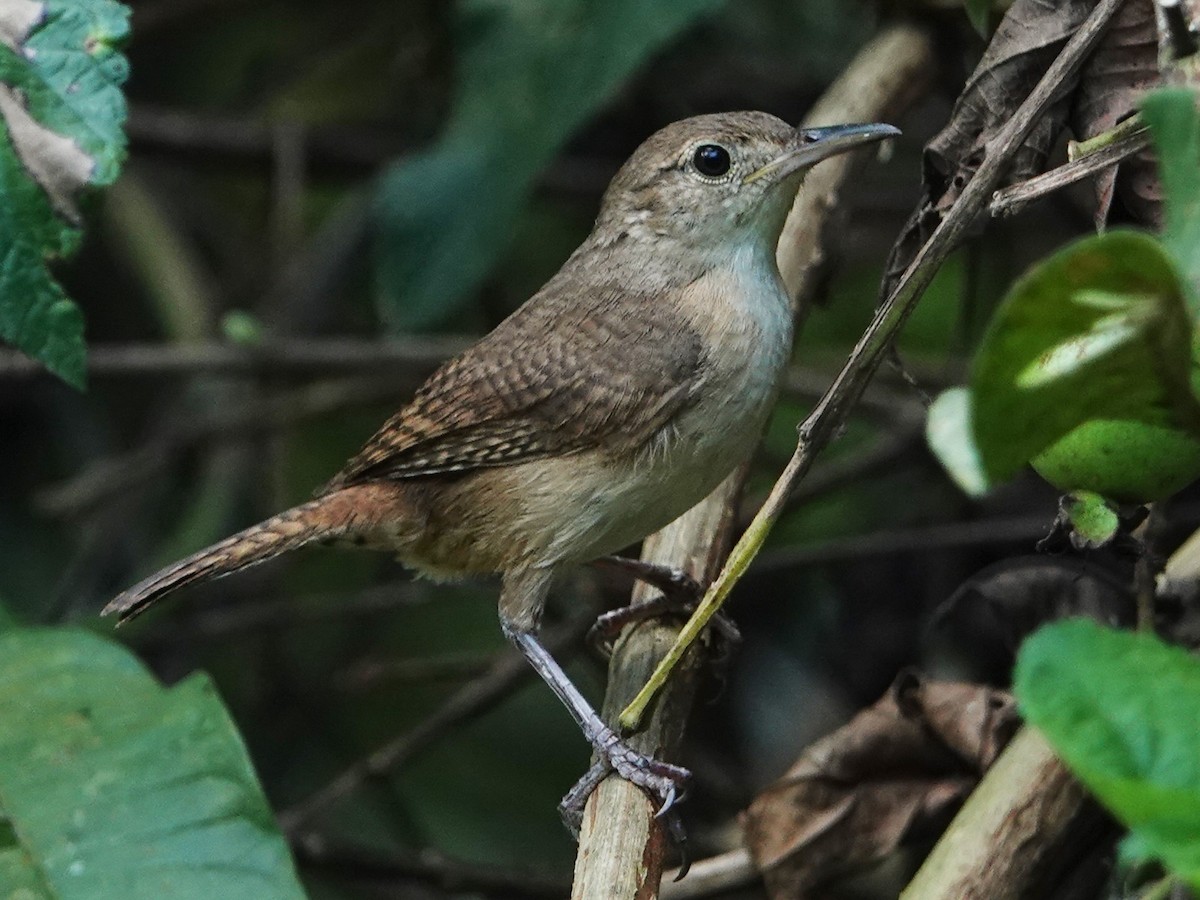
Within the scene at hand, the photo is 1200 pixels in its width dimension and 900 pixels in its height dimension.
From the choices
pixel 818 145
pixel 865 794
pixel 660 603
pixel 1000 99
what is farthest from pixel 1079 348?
pixel 818 145

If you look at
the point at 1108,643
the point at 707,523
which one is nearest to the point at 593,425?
the point at 707,523

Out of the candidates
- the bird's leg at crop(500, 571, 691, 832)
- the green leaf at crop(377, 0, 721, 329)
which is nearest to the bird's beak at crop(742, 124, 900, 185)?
the green leaf at crop(377, 0, 721, 329)

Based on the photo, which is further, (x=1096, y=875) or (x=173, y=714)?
(x=173, y=714)

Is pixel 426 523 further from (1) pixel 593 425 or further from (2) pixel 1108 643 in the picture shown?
(2) pixel 1108 643

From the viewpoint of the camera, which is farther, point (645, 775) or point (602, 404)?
point (602, 404)

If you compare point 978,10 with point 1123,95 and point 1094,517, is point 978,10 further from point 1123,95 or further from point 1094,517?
point 1094,517

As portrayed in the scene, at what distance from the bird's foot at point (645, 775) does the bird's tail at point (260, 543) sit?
867 millimetres

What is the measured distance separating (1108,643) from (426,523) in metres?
2.28

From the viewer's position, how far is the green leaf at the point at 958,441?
124cm

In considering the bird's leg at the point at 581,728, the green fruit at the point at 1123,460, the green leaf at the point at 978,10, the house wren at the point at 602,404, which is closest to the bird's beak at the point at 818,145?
the house wren at the point at 602,404

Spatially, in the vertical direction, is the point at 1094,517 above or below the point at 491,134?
below

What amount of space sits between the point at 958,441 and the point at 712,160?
2200mm

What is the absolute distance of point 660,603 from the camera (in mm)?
2941

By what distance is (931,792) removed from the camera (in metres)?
2.70
